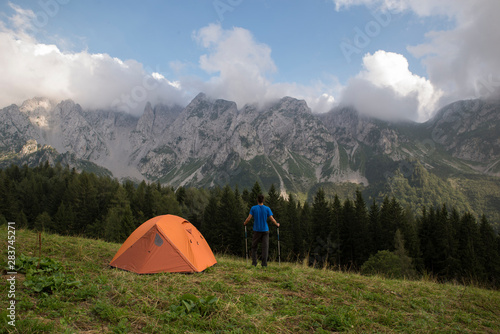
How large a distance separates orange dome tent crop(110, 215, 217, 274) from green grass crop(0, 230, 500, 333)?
30.6 inches

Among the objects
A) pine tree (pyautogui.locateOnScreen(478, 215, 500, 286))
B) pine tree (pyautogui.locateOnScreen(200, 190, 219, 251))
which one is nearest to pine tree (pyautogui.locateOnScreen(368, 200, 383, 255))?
pine tree (pyautogui.locateOnScreen(478, 215, 500, 286))

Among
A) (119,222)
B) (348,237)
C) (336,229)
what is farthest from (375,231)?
(119,222)

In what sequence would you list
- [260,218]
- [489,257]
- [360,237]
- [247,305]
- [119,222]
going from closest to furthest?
[247,305] < [260,218] < [489,257] < [360,237] < [119,222]

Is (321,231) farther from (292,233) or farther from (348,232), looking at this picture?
(292,233)

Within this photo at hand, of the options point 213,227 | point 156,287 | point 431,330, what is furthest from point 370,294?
point 213,227

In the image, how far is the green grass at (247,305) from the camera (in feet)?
16.1

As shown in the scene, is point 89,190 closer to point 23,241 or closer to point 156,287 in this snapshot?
point 23,241

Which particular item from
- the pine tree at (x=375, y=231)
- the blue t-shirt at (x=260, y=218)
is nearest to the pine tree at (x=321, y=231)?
the pine tree at (x=375, y=231)

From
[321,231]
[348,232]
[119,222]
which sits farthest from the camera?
[321,231]

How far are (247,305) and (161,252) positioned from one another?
5061 mm

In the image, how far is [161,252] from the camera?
9.70 m

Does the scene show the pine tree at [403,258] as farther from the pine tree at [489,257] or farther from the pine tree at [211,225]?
the pine tree at [211,225]

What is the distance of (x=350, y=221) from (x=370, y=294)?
130 feet

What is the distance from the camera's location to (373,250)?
4131 centimetres
